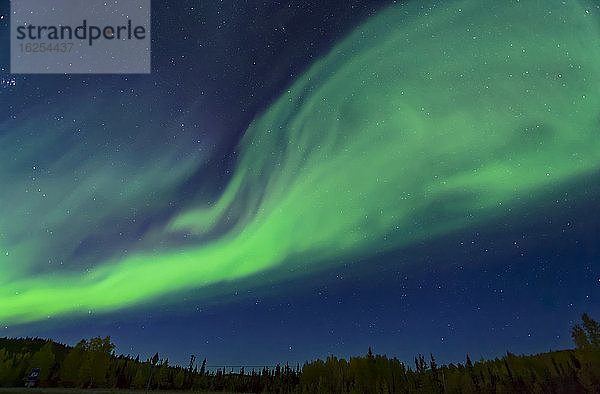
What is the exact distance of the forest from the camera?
12644cm

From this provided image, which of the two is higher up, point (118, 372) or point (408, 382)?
point (118, 372)

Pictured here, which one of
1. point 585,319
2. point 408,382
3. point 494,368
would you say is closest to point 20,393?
point 408,382

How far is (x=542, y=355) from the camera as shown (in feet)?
629

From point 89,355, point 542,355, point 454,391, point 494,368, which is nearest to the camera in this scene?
point 89,355

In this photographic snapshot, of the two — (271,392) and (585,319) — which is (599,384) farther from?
(271,392)

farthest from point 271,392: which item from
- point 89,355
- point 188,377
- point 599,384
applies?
point 599,384

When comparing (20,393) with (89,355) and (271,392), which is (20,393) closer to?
(89,355)

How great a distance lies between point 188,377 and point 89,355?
4056cm

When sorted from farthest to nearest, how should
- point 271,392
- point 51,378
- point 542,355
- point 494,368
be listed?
point 542,355
point 494,368
point 271,392
point 51,378

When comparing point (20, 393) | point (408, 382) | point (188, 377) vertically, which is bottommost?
point (408, 382)

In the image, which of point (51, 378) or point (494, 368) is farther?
point (494, 368)

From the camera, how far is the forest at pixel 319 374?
126438 millimetres

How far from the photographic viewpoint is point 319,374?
7328 inches

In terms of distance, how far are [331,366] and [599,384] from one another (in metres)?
109
